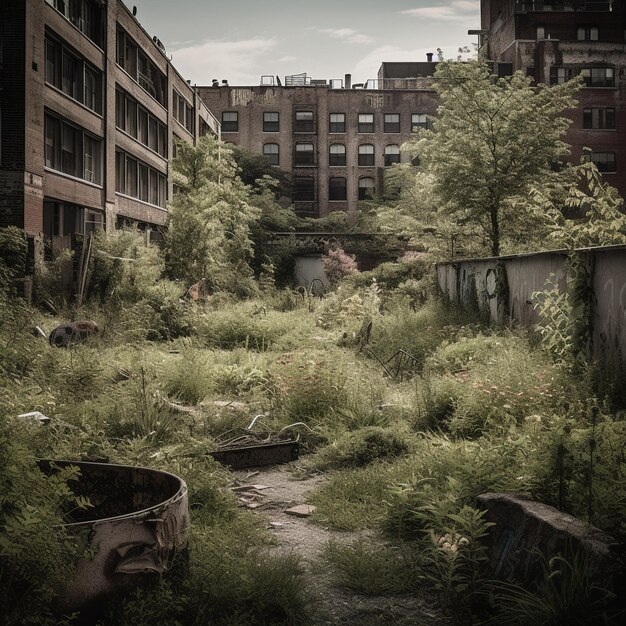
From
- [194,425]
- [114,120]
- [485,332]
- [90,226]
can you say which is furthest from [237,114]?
[194,425]

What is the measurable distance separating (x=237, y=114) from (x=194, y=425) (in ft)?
164

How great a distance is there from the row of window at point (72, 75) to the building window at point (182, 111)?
11503 mm

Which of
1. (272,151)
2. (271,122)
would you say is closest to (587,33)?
(271,122)

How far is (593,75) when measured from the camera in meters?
44.7

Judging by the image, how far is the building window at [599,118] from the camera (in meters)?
44.3

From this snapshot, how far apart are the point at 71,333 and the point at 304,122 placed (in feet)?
149

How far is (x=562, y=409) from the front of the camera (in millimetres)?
6840

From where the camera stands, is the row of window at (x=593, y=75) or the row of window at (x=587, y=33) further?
the row of window at (x=587, y=33)

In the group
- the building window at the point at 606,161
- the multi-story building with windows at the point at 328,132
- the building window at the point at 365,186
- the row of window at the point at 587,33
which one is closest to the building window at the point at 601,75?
the row of window at the point at 587,33

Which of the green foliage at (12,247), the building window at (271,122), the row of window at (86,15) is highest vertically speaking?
the building window at (271,122)

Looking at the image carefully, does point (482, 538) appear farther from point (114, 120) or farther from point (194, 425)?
point (114, 120)

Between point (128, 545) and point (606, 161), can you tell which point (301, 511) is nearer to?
point (128, 545)

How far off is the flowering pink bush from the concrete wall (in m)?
13.1

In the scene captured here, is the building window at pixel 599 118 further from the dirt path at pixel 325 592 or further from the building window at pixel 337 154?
the dirt path at pixel 325 592
